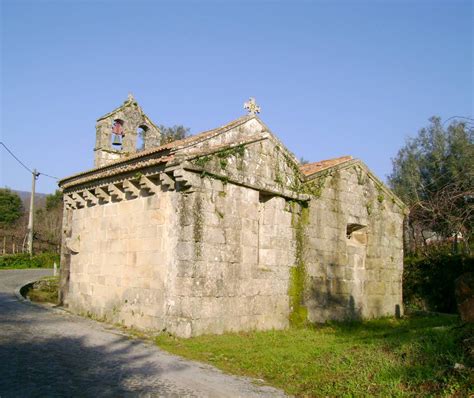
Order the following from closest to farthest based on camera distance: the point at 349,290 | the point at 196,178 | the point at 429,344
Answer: the point at 429,344
the point at 196,178
the point at 349,290

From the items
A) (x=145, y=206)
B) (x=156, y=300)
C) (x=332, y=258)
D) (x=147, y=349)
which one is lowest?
(x=147, y=349)

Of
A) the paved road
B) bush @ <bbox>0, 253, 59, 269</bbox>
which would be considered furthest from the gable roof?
bush @ <bbox>0, 253, 59, 269</bbox>

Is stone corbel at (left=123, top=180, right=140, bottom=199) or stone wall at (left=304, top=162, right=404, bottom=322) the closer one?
stone corbel at (left=123, top=180, right=140, bottom=199)

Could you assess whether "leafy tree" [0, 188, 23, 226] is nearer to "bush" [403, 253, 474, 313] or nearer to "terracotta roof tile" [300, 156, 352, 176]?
"terracotta roof tile" [300, 156, 352, 176]

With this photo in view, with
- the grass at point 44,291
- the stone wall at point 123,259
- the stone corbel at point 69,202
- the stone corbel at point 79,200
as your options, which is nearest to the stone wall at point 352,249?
the stone wall at point 123,259

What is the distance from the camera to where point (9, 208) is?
52000 millimetres

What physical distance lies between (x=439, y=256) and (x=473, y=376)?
1234 centimetres

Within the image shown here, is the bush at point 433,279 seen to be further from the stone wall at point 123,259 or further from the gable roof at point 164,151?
the stone wall at point 123,259

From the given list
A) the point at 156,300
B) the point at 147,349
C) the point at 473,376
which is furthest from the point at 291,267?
the point at 473,376

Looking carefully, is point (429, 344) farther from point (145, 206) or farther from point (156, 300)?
point (145, 206)

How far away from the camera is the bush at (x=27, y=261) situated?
106ft

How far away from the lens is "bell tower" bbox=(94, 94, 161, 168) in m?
15.0

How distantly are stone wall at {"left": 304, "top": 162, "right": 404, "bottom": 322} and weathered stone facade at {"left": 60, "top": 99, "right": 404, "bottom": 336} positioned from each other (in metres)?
0.04

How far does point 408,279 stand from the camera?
17.7 m
